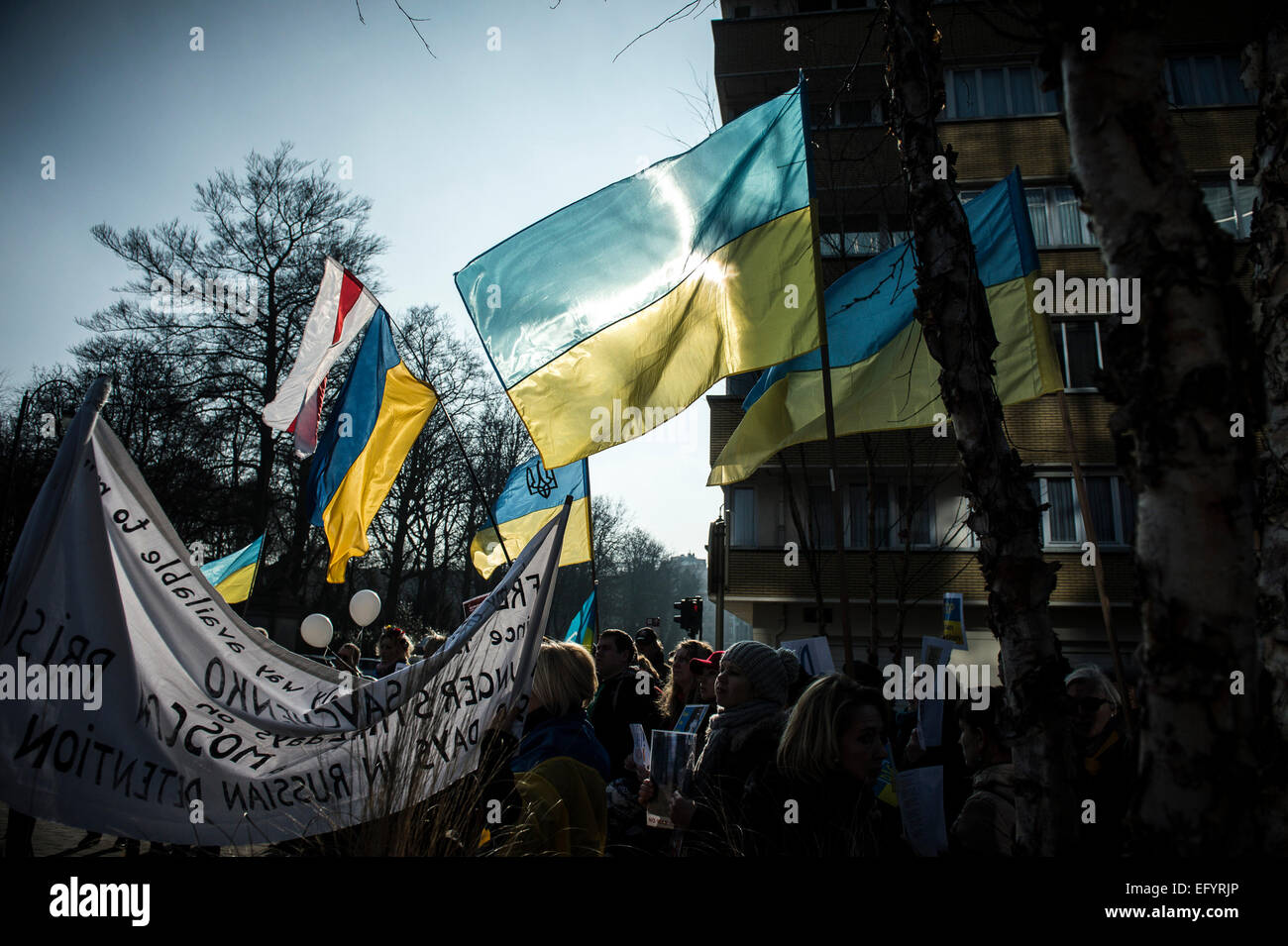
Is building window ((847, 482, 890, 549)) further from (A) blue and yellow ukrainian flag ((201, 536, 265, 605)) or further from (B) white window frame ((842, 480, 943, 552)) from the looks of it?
(A) blue and yellow ukrainian flag ((201, 536, 265, 605))

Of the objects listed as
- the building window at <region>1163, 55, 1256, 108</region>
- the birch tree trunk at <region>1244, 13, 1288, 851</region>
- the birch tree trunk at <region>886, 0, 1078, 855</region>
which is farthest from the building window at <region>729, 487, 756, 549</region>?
the birch tree trunk at <region>1244, 13, 1288, 851</region>

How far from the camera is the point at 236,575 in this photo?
1151 cm

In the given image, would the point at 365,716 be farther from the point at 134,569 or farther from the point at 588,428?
the point at 588,428

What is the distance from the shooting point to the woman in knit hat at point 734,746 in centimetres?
307

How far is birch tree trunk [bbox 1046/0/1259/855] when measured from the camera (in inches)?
69.2

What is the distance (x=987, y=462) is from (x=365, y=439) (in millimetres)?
6783

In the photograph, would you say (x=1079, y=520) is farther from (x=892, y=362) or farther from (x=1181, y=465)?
(x=1181, y=465)

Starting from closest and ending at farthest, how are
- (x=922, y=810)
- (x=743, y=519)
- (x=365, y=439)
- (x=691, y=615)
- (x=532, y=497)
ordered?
(x=922, y=810) → (x=365, y=439) → (x=532, y=497) → (x=691, y=615) → (x=743, y=519)

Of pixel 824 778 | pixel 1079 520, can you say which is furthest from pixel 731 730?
pixel 1079 520

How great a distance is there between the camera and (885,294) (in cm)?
789

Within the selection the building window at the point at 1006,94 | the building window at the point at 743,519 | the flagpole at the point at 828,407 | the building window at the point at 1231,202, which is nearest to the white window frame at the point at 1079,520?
the building window at the point at 1231,202


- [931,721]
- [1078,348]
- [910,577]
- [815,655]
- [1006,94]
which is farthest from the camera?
[1006,94]
